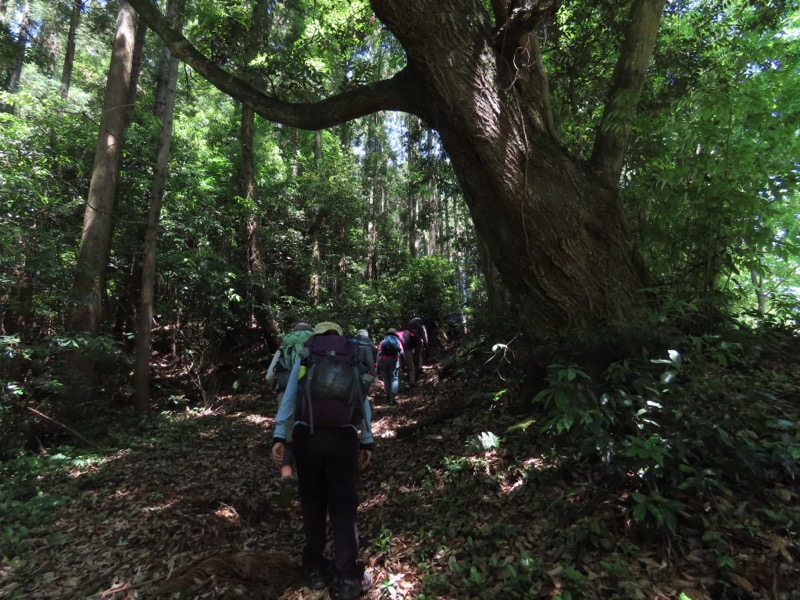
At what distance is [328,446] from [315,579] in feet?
3.28

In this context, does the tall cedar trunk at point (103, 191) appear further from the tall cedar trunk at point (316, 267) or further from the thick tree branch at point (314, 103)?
the tall cedar trunk at point (316, 267)

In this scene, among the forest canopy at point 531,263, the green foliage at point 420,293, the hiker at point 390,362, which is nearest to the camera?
the forest canopy at point 531,263

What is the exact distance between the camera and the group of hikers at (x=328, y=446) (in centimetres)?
304

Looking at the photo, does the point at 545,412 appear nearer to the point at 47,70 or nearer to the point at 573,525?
the point at 573,525

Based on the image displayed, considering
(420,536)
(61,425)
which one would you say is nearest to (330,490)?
(420,536)

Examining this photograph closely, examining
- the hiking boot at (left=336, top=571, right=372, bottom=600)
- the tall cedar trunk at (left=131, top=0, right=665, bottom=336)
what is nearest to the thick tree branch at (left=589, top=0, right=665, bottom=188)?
the tall cedar trunk at (left=131, top=0, right=665, bottom=336)

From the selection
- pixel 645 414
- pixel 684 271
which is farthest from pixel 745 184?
pixel 645 414

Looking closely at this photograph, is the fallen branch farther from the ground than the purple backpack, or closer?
closer

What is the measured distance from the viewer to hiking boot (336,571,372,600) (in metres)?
2.96

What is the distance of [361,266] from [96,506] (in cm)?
1285

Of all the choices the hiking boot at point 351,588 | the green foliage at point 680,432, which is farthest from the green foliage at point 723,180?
the hiking boot at point 351,588

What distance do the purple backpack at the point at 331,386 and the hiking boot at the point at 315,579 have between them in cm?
111

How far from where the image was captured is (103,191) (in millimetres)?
8648

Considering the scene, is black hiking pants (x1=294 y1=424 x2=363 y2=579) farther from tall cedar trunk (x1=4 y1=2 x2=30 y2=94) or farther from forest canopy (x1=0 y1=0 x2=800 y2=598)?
tall cedar trunk (x1=4 y1=2 x2=30 y2=94)
